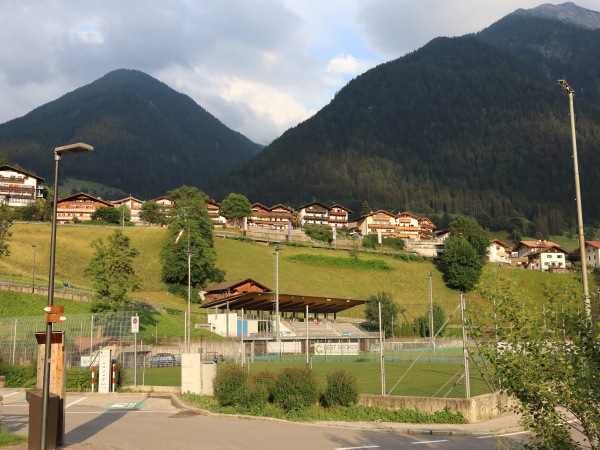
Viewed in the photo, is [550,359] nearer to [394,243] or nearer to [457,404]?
[457,404]

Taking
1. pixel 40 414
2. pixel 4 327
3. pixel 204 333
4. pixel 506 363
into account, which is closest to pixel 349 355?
pixel 204 333

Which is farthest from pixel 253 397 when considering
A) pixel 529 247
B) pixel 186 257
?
Result: pixel 529 247

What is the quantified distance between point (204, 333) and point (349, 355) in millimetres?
16486

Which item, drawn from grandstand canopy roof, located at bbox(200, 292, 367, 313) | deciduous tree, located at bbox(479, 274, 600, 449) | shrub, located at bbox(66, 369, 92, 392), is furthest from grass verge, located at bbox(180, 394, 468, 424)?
grandstand canopy roof, located at bbox(200, 292, 367, 313)

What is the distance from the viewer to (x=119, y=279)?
66.0 meters

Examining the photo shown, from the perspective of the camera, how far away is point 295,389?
76.3 feet

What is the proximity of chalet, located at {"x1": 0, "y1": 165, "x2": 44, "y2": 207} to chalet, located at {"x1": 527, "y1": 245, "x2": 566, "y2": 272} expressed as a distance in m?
134

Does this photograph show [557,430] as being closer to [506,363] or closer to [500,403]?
[506,363]

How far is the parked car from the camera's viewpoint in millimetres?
48469

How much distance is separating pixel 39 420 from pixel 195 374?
43.6ft

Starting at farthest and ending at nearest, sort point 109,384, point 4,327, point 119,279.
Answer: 1. point 119,279
2. point 4,327
3. point 109,384

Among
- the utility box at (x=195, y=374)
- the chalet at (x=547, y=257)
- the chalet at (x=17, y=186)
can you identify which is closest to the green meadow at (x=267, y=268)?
the chalet at (x=547, y=257)

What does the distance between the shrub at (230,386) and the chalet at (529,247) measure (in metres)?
160

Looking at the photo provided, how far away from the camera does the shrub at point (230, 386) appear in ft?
77.6
